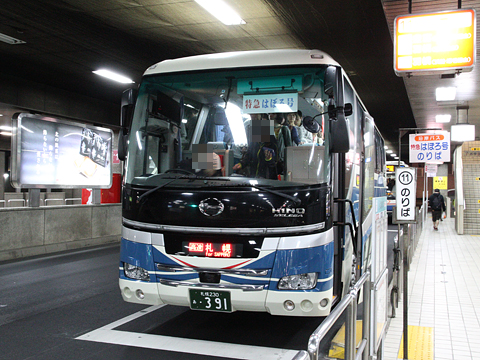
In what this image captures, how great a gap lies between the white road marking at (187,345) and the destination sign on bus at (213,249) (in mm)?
1084

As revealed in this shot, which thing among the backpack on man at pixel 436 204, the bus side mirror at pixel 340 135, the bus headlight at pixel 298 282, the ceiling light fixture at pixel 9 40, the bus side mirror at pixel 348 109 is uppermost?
the ceiling light fixture at pixel 9 40

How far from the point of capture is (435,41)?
7.57 metres

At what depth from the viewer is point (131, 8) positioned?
8.90 metres

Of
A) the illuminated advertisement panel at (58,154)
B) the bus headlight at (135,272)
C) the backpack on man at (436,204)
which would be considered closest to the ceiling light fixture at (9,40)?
the illuminated advertisement panel at (58,154)

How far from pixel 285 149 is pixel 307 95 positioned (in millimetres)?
683

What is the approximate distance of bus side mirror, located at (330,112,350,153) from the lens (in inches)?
185

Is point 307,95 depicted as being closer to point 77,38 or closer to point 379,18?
point 379,18

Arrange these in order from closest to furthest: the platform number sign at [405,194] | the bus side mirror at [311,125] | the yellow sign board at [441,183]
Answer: the bus side mirror at [311,125] → the platform number sign at [405,194] → the yellow sign board at [441,183]

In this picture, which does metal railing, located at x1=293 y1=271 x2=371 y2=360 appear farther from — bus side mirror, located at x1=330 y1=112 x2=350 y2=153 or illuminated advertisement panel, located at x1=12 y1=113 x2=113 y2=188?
illuminated advertisement panel, located at x1=12 y1=113 x2=113 y2=188

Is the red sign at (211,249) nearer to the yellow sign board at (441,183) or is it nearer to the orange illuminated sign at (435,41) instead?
the orange illuminated sign at (435,41)

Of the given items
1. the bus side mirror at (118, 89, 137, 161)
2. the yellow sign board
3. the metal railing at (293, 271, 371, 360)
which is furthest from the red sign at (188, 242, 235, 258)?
the yellow sign board

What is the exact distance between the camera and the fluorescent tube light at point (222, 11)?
8.52m

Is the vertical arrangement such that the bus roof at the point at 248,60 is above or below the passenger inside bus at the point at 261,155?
above

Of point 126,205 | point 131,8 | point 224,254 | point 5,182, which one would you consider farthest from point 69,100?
point 5,182
